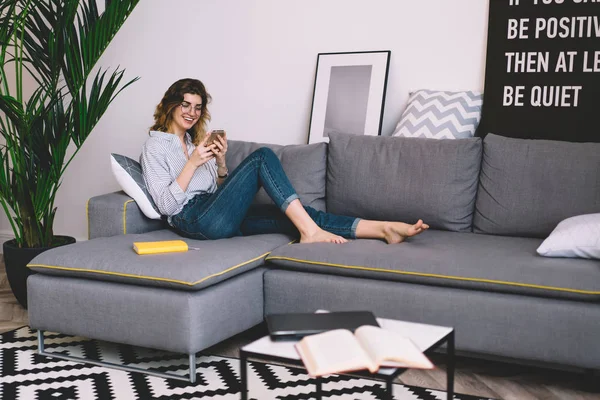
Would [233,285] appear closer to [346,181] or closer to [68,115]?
[346,181]

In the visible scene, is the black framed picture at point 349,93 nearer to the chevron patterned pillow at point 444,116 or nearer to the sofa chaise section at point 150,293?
the chevron patterned pillow at point 444,116

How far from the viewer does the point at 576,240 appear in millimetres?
2506

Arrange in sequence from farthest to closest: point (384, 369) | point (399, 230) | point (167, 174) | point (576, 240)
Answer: point (167, 174)
point (399, 230)
point (576, 240)
point (384, 369)

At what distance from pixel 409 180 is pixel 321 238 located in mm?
521

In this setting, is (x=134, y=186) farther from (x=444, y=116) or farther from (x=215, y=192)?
(x=444, y=116)

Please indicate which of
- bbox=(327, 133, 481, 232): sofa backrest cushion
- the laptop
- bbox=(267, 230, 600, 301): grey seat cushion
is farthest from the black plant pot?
the laptop

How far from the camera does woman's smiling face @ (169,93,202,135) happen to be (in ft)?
10.9

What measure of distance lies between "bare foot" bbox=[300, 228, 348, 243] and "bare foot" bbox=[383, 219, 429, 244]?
184mm

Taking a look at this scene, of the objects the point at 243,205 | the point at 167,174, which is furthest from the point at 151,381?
the point at 167,174

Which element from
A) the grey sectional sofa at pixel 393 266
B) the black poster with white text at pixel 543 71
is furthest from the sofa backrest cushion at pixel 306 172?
the black poster with white text at pixel 543 71

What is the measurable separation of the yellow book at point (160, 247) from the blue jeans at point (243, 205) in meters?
0.26

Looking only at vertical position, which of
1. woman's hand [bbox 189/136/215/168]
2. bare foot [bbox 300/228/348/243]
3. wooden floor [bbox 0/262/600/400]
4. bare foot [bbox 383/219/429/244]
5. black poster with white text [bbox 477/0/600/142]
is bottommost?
wooden floor [bbox 0/262/600/400]

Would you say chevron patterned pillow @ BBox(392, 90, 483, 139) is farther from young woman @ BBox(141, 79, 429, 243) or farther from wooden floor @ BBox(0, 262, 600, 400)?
wooden floor @ BBox(0, 262, 600, 400)

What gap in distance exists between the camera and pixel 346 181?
3.32m
